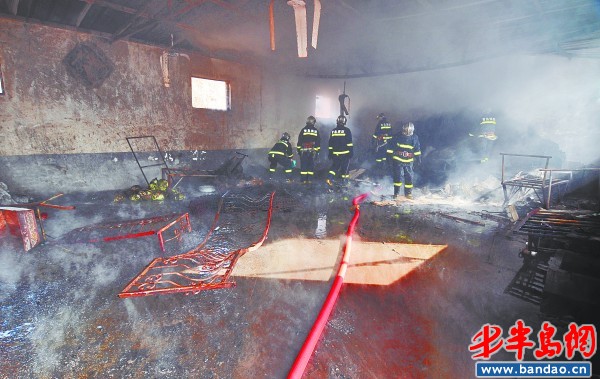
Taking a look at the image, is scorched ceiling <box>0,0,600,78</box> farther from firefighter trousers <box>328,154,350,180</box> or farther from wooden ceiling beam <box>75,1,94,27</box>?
firefighter trousers <box>328,154,350,180</box>

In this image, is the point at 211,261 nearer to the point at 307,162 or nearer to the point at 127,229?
the point at 127,229

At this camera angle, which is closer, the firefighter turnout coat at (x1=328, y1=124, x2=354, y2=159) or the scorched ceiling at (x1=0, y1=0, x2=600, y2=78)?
the scorched ceiling at (x1=0, y1=0, x2=600, y2=78)

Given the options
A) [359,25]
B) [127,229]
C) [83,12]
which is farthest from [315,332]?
[83,12]

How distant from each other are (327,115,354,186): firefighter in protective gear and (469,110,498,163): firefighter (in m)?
4.40

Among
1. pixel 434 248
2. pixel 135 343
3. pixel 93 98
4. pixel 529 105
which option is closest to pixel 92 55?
pixel 93 98

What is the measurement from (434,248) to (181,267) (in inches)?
152

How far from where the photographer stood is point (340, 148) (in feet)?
28.3

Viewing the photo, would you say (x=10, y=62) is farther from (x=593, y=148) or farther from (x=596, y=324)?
(x=593, y=148)

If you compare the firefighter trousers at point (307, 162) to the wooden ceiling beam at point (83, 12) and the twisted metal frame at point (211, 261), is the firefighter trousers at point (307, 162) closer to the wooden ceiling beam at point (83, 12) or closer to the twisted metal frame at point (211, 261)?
the twisted metal frame at point (211, 261)

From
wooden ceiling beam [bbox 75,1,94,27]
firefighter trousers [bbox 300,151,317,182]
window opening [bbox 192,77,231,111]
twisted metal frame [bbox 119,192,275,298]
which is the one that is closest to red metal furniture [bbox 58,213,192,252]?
twisted metal frame [bbox 119,192,275,298]

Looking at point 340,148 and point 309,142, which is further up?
point 309,142

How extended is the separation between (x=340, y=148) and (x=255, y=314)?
6747mm

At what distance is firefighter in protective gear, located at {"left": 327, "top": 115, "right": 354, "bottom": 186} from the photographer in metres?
8.59

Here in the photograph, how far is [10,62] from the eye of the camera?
6.23 m
